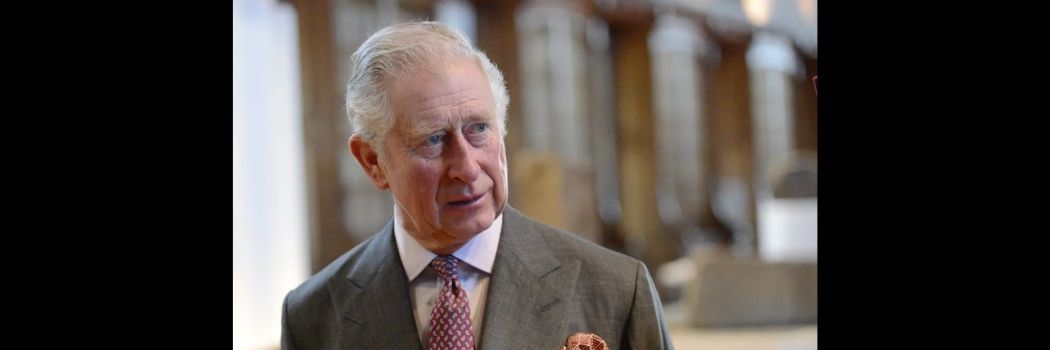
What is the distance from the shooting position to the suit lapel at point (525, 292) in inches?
60.7

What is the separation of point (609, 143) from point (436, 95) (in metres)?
7.13

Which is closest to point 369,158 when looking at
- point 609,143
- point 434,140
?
point 434,140

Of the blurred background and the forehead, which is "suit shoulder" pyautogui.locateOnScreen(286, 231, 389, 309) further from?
the forehead

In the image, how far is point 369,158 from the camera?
1509 millimetres

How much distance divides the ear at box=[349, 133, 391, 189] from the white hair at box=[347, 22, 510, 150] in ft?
0.03

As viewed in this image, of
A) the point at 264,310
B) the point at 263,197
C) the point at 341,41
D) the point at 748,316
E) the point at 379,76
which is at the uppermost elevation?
the point at 341,41

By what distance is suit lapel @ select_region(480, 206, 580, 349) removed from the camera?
5.06ft

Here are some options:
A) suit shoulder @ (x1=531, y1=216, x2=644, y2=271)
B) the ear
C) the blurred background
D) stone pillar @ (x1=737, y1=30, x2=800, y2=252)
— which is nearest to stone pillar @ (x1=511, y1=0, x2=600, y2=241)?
the blurred background
